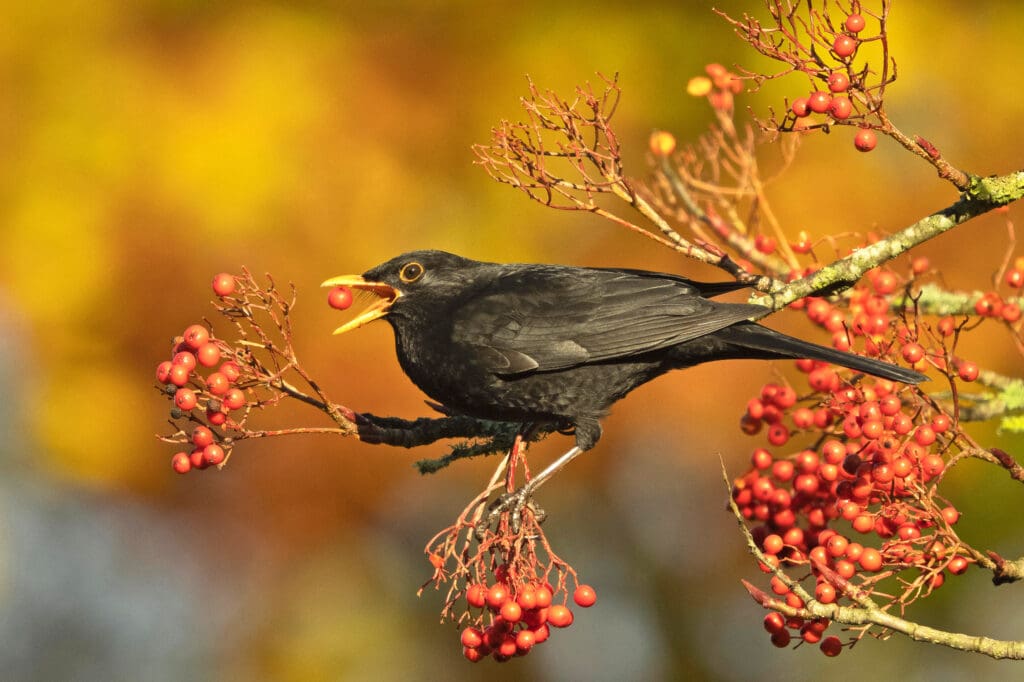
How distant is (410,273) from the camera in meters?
4.05

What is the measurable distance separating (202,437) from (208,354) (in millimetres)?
238

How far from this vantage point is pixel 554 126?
2986mm

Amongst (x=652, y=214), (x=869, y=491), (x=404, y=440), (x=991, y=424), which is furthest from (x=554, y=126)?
(x=991, y=424)

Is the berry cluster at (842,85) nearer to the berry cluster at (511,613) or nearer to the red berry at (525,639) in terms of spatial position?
the berry cluster at (511,613)

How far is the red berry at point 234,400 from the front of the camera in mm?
2873

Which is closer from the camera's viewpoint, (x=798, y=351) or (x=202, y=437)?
(x=202, y=437)

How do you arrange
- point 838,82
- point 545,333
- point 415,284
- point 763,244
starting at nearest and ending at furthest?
point 838,82
point 763,244
point 545,333
point 415,284

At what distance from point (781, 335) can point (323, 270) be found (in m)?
2.63

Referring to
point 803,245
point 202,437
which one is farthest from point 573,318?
point 202,437

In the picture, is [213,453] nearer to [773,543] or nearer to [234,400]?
[234,400]

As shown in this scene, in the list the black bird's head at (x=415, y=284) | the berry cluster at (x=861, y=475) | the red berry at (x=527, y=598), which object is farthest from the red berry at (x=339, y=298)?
the berry cluster at (x=861, y=475)

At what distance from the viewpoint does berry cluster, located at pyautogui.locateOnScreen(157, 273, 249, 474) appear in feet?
9.43

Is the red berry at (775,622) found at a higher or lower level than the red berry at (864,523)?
lower

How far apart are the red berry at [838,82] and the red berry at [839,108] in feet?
0.24
